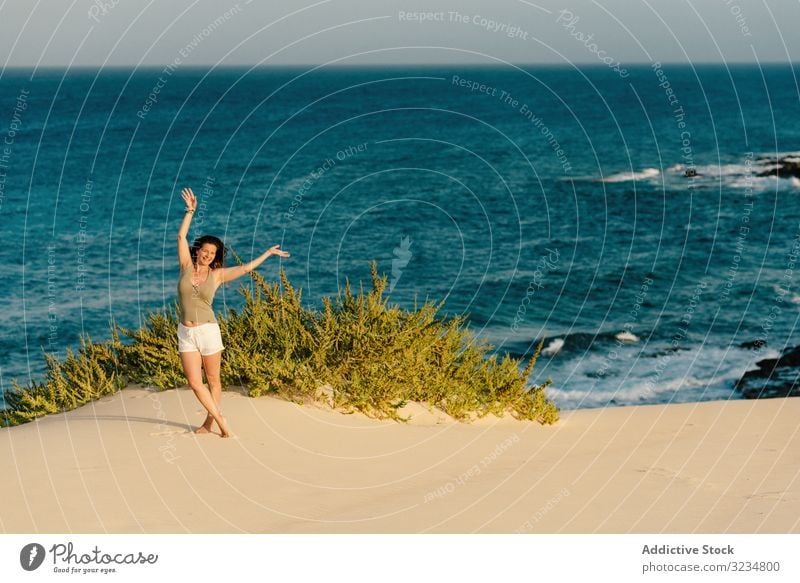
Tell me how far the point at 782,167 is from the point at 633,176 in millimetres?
9933

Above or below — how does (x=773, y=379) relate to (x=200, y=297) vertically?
below

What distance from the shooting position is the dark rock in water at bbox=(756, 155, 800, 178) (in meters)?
58.3

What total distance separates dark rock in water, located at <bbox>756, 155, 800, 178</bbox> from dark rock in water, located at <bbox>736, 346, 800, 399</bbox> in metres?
37.6

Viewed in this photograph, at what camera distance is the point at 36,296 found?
30219 mm

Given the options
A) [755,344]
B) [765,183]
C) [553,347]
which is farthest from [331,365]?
[765,183]

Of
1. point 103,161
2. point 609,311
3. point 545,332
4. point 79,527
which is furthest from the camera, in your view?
point 103,161

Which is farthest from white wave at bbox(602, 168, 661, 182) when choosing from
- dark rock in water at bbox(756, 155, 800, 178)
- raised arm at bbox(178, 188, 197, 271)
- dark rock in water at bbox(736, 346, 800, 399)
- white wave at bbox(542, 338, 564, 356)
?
raised arm at bbox(178, 188, 197, 271)

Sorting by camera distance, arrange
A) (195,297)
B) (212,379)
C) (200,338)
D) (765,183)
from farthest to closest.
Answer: (765,183), (212,379), (200,338), (195,297)

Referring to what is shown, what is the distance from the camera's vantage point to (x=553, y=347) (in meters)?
24.5

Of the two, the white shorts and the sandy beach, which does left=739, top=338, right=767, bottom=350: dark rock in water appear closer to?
the sandy beach

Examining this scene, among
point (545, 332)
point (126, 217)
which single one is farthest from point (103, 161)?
point (545, 332)

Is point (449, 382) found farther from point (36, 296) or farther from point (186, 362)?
point (36, 296)

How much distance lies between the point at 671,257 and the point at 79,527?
32.5 metres
